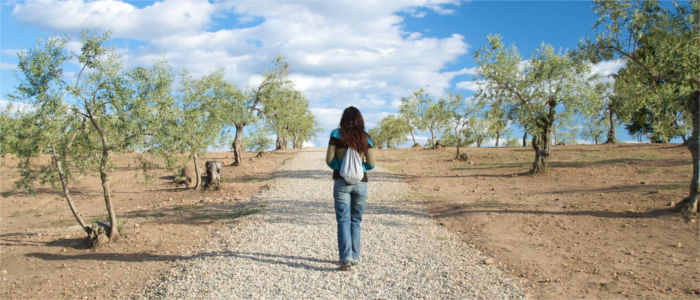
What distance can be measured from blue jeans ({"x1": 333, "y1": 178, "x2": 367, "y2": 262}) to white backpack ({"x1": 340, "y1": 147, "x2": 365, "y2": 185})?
17 cm

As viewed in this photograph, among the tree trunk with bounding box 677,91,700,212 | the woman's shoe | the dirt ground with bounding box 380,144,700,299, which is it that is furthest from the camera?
the tree trunk with bounding box 677,91,700,212

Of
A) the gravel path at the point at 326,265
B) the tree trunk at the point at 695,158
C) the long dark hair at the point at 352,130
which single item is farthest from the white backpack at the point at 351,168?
the tree trunk at the point at 695,158

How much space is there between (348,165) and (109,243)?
8.62 meters

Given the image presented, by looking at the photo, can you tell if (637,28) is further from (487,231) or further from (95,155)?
(95,155)

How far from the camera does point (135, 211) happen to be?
16.8m

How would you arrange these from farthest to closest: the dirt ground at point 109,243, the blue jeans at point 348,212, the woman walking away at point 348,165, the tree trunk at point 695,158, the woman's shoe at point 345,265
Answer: the tree trunk at point 695,158
the dirt ground at point 109,243
the woman's shoe at point 345,265
the blue jeans at point 348,212
the woman walking away at point 348,165

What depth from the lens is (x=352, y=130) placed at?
682 centimetres

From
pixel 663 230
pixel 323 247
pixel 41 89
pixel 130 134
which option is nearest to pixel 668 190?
pixel 663 230

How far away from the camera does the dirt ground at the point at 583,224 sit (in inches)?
283

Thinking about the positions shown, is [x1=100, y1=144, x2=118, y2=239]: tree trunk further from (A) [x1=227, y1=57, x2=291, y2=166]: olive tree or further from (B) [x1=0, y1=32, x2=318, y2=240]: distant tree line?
(A) [x1=227, y1=57, x2=291, y2=166]: olive tree

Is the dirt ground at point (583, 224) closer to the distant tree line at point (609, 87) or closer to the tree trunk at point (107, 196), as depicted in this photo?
the distant tree line at point (609, 87)

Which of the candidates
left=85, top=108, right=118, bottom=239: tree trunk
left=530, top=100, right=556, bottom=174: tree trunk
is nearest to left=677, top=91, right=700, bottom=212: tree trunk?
left=530, top=100, right=556, bottom=174: tree trunk

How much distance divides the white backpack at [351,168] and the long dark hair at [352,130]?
13 centimetres

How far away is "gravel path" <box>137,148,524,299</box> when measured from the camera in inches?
264
